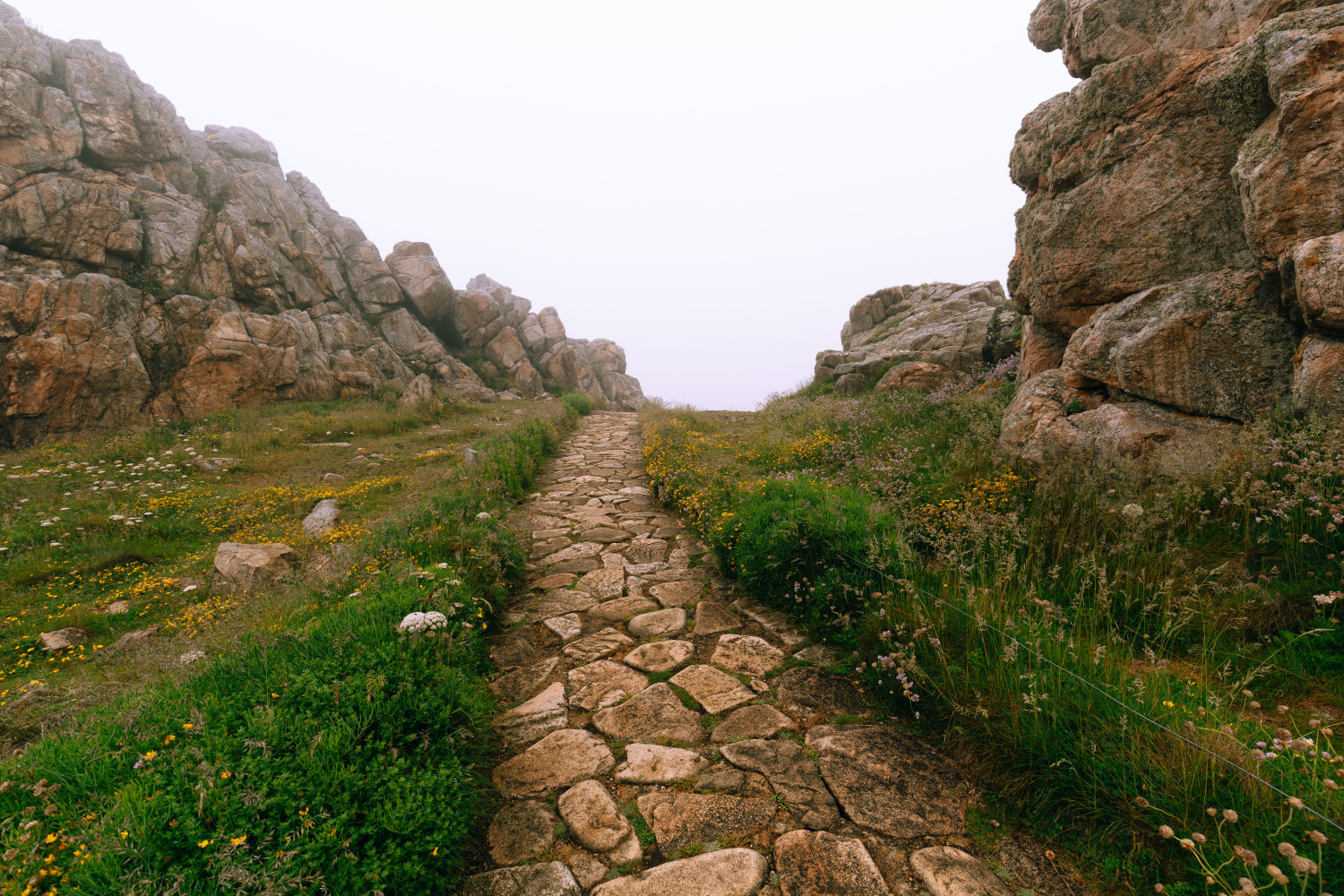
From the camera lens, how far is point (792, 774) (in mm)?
2717

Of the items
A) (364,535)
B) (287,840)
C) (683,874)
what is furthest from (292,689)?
(364,535)

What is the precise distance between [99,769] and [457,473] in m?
6.41

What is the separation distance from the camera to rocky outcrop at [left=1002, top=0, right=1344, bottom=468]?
4188 millimetres

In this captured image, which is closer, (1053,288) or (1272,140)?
(1272,140)

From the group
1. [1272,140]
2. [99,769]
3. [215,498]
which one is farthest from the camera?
[215,498]

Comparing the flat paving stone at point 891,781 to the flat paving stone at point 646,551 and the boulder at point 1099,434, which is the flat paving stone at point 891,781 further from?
the boulder at point 1099,434

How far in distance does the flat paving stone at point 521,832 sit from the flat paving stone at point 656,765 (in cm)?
43

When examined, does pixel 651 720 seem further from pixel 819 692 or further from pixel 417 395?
pixel 417 395

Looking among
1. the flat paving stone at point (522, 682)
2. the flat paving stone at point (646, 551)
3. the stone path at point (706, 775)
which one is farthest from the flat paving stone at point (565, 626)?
the flat paving stone at point (646, 551)

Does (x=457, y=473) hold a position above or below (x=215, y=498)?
above

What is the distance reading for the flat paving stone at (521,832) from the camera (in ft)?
7.73

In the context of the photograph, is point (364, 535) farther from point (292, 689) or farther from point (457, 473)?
point (292, 689)

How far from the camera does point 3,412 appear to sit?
461 inches

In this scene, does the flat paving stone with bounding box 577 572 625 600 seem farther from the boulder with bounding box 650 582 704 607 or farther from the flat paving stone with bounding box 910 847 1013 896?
the flat paving stone with bounding box 910 847 1013 896
